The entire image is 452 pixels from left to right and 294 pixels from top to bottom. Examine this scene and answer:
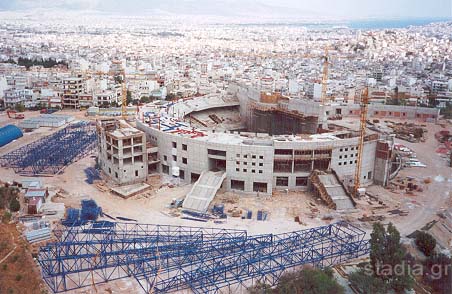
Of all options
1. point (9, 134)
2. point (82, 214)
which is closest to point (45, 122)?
point (9, 134)

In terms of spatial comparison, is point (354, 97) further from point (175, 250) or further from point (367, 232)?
point (175, 250)

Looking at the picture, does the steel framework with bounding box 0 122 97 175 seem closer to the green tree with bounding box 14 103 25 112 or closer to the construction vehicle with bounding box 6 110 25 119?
the construction vehicle with bounding box 6 110 25 119

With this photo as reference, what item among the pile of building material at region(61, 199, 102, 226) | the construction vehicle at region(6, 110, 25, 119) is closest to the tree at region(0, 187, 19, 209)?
the pile of building material at region(61, 199, 102, 226)

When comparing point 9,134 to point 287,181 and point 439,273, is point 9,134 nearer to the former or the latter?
point 287,181

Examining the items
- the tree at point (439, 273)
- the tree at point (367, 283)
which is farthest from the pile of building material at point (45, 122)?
the tree at point (439, 273)

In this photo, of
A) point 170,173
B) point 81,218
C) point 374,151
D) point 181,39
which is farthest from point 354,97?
point 181,39

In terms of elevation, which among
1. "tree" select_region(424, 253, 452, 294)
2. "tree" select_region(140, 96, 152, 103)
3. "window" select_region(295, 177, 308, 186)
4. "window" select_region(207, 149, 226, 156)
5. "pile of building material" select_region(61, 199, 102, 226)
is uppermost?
"window" select_region(207, 149, 226, 156)

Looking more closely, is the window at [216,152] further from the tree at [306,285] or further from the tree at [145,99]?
the tree at [145,99]
